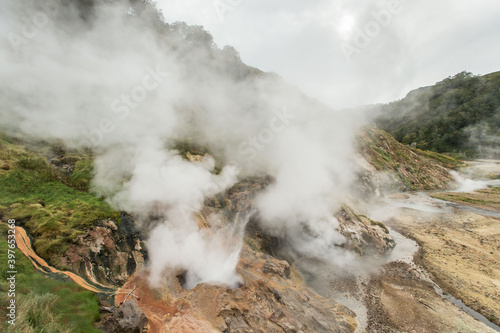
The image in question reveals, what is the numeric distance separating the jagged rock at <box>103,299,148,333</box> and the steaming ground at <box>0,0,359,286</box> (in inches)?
87.0

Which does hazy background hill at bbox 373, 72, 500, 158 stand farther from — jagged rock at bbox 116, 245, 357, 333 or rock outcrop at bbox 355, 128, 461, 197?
jagged rock at bbox 116, 245, 357, 333

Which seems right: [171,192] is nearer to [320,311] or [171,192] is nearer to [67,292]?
[67,292]

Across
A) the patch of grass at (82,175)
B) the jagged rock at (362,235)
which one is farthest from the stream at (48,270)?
the jagged rock at (362,235)

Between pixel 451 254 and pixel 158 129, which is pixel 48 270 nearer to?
pixel 158 129

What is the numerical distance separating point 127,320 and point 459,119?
94.0m

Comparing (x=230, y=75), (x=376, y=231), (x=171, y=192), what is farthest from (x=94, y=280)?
(x=230, y=75)

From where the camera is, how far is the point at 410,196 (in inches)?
1196

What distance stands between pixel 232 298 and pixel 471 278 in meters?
14.4

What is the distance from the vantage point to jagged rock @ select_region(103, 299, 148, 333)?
702cm

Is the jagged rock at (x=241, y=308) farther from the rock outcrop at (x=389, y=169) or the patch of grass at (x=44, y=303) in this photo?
the rock outcrop at (x=389, y=169)

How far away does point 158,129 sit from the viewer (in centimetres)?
1809

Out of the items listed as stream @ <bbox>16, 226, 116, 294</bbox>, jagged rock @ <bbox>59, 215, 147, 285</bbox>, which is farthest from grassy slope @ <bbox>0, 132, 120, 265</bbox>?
jagged rock @ <bbox>59, 215, 147, 285</bbox>

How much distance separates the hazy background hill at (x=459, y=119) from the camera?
197 feet

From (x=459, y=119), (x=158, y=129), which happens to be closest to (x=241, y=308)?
(x=158, y=129)
